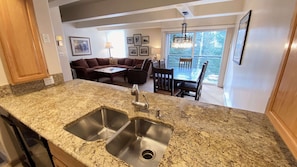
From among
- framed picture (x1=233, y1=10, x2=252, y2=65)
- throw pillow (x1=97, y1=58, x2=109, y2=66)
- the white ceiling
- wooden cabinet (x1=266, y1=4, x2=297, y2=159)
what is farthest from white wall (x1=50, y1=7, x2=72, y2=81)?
framed picture (x1=233, y1=10, x2=252, y2=65)

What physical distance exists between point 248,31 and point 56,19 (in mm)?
4368

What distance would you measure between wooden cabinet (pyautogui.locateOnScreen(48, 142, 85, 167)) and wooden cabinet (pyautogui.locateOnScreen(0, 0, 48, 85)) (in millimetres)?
885

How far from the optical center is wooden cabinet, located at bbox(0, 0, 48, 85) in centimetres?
112

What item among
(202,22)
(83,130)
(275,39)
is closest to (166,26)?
(202,22)

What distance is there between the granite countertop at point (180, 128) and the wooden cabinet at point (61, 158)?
11 cm

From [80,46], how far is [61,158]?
20.2 feet

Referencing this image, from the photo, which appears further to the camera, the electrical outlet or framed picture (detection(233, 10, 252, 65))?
framed picture (detection(233, 10, 252, 65))

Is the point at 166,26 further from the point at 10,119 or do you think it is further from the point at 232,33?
the point at 10,119

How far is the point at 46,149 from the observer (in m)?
0.89

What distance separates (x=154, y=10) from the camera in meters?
3.07

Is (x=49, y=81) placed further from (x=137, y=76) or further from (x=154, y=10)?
(x=137, y=76)

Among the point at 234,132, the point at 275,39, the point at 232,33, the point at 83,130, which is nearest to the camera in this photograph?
the point at 234,132

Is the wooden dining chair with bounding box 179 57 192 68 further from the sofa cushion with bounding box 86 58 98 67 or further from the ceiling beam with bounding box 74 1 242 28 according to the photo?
the sofa cushion with bounding box 86 58 98 67

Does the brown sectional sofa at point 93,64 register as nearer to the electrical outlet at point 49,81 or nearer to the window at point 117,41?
the window at point 117,41
